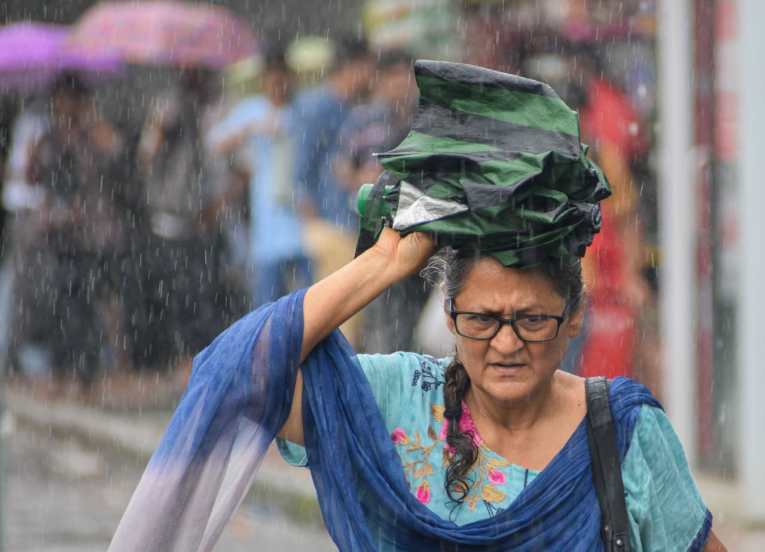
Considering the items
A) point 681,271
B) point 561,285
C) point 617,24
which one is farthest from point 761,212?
point 561,285

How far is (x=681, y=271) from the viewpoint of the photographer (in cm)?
895

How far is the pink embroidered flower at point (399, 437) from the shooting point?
12.6 feet

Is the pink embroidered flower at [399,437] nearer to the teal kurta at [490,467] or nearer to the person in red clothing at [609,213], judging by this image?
the teal kurta at [490,467]

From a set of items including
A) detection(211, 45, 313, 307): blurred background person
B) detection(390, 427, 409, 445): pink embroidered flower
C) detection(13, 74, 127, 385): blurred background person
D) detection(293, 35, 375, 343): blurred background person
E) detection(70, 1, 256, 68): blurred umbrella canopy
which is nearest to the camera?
detection(390, 427, 409, 445): pink embroidered flower

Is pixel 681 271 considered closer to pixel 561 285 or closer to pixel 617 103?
pixel 617 103

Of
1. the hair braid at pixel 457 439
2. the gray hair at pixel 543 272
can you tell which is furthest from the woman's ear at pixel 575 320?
the hair braid at pixel 457 439

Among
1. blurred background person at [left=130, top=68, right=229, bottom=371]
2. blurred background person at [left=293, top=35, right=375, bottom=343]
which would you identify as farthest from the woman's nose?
blurred background person at [left=130, top=68, right=229, bottom=371]

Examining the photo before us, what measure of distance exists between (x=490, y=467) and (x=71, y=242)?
29.0ft

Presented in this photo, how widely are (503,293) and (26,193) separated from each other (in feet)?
29.7

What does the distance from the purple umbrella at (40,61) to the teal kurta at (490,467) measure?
9.99m

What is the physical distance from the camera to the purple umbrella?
1362 cm

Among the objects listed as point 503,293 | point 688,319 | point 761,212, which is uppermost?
point 503,293

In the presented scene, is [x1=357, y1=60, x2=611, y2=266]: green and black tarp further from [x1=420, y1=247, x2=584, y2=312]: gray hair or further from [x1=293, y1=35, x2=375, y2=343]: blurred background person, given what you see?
[x1=293, y1=35, x2=375, y2=343]: blurred background person

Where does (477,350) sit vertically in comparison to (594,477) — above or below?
above
